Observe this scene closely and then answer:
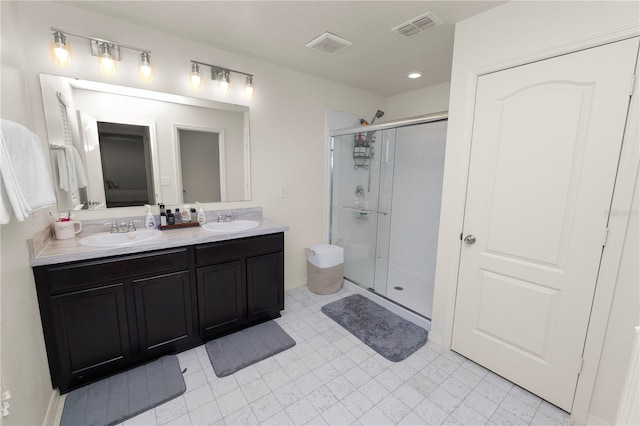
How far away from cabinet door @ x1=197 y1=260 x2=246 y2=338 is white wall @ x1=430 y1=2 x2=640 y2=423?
1.63 meters

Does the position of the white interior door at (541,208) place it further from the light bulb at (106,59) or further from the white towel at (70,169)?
the white towel at (70,169)

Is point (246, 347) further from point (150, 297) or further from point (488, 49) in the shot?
point (488, 49)

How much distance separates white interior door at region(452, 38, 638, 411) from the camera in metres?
1.38

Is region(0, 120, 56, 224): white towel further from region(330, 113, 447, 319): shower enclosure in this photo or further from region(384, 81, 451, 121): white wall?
region(384, 81, 451, 121): white wall

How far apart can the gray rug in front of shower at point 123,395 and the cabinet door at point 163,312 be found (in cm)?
14

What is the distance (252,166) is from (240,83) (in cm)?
79

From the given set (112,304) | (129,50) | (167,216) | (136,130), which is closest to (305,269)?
(167,216)

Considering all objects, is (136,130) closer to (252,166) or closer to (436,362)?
(252,166)

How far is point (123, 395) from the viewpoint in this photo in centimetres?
164

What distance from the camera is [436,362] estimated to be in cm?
198

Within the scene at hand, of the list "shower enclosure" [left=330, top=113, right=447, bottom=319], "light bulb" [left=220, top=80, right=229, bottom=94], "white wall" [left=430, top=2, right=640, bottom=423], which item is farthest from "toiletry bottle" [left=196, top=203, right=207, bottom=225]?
→ "white wall" [left=430, top=2, right=640, bottom=423]

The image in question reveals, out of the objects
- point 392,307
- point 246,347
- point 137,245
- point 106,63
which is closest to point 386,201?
point 392,307

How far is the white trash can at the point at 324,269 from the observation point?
2.98m

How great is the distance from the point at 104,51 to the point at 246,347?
240 centimetres
